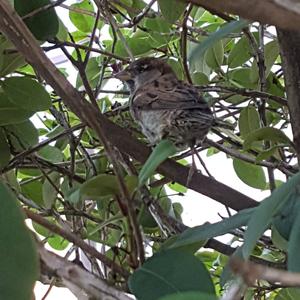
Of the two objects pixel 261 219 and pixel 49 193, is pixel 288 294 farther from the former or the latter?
pixel 261 219

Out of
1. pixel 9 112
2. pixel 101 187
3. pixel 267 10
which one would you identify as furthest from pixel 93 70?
pixel 267 10

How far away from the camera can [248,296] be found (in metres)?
1.10

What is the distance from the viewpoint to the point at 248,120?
114 cm

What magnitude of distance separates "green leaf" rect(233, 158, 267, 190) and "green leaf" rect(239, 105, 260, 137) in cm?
6

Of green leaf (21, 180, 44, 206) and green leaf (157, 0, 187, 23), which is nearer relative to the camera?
green leaf (157, 0, 187, 23)

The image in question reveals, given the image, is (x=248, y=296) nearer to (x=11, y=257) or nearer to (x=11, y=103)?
(x=11, y=103)

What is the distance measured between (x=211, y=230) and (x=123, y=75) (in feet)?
3.35

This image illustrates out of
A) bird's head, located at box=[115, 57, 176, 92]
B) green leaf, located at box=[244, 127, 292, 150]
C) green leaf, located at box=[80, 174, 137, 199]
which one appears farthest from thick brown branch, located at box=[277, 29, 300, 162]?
bird's head, located at box=[115, 57, 176, 92]

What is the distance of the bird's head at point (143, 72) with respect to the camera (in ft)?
5.13

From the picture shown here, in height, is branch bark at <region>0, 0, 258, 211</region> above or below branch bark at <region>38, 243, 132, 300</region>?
above

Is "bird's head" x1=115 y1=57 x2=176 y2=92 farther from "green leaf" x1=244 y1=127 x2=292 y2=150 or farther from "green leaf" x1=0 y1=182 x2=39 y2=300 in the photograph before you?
"green leaf" x1=0 y1=182 x2=39 y2=300

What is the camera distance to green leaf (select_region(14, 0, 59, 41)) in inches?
33.7

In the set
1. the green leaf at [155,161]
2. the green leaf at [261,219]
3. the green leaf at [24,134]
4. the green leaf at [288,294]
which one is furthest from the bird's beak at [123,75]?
the green leaf at [261,219]

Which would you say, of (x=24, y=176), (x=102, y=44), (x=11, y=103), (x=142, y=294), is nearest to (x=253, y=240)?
(x=142, y=294)
